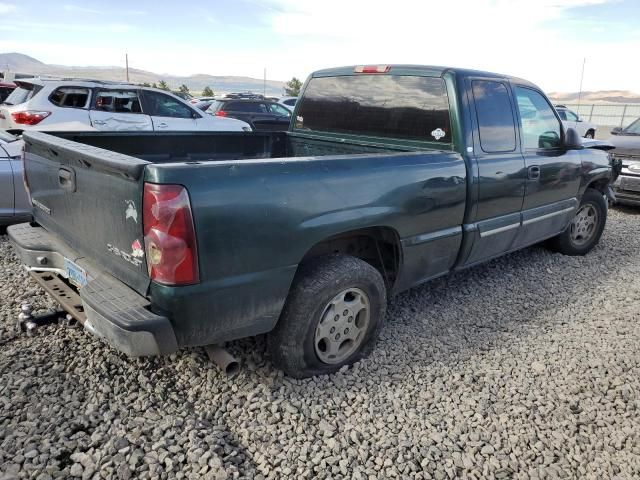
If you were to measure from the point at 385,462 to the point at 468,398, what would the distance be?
0.77m

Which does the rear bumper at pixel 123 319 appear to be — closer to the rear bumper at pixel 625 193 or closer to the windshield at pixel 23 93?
the windshield at pixel 23 93

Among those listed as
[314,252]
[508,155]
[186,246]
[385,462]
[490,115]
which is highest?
[490,115]

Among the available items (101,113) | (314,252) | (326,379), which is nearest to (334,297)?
(314,252)

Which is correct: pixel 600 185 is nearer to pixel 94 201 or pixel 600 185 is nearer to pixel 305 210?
pixel 305 210

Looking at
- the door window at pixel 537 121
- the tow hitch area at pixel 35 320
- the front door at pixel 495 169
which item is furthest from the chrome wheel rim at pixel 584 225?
the tow hitch area at pixel 35 320

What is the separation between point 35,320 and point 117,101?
6.76m

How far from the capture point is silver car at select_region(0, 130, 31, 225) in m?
4.95

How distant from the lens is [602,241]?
6.20 metres

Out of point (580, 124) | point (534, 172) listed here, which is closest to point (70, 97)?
point (534, 172)

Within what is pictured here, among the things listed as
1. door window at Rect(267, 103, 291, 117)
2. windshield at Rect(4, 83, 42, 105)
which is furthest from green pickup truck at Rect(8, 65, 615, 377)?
door window at Rect(267, 103, 291, 117)

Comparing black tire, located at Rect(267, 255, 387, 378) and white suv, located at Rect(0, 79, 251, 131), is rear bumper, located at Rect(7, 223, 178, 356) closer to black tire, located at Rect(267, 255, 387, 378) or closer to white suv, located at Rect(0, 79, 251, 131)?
black tire, located at Rect(267, 255, 387, 378)

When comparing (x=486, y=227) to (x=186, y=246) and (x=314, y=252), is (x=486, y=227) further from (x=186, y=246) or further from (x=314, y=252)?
(x=186, y=246)

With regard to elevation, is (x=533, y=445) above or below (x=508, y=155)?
below

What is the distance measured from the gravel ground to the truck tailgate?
726 millimetres
